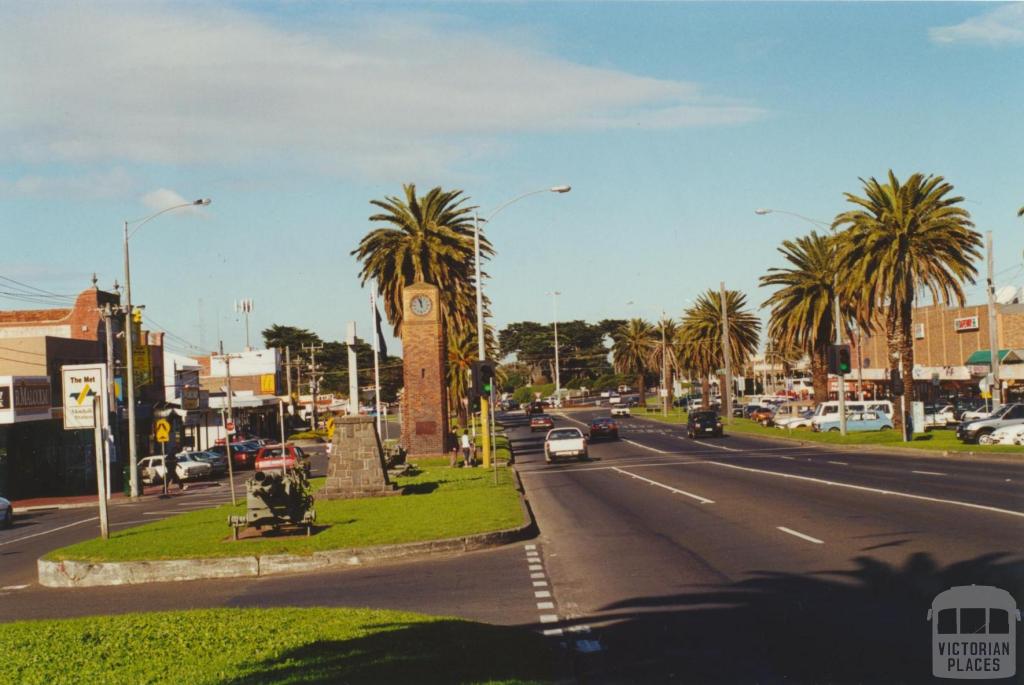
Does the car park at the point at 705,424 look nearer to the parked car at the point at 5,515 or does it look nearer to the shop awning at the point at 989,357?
the shop awning at the point at 989,357

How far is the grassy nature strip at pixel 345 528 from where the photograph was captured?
18.0 meters

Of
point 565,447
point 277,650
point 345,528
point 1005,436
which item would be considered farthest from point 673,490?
point 277,650

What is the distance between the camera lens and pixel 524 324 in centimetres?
18525

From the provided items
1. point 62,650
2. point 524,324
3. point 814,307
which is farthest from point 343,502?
point 524,324

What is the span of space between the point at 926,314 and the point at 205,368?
74892mm

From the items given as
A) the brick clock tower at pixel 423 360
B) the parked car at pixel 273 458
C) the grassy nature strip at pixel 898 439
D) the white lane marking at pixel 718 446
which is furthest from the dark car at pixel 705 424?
the parked car at pixel 273 458

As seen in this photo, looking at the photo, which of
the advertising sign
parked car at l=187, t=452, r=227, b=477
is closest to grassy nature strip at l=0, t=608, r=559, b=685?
the advertising sign

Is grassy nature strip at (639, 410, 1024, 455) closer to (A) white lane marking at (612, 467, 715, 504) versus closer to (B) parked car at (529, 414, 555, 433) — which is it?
(A) white lane marking at (612, 467, 715, 504)

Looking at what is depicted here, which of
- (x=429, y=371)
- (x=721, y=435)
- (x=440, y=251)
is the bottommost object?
(x=721, y=435)

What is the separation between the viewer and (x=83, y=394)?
67.3 ft

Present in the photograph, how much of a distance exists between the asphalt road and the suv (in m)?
11.2

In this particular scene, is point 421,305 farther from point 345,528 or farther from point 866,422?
point 345,528

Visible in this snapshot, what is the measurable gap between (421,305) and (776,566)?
127 ft

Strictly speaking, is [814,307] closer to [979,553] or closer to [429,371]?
[429,371]
